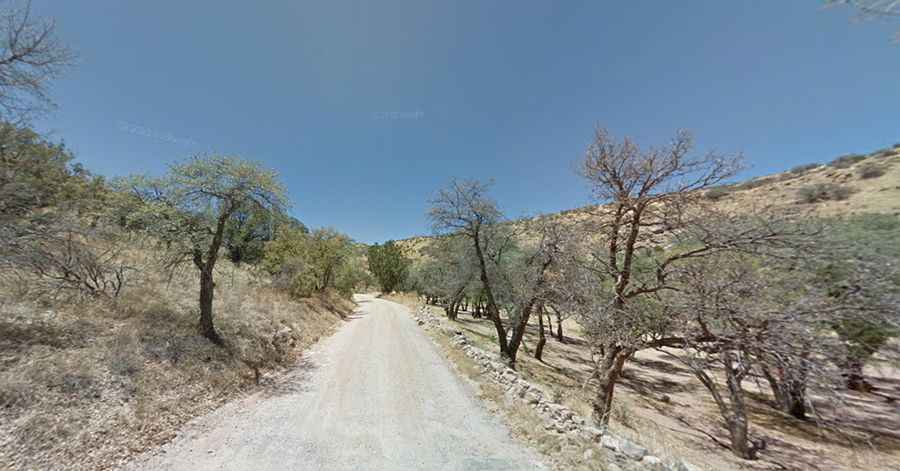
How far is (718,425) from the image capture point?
1030cm

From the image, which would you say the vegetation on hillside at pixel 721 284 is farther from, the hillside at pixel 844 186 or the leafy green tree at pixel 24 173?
the leafy green tree at pixel 24 173

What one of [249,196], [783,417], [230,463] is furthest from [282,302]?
[783,417]

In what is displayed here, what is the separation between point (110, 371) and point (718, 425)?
17.6 metres

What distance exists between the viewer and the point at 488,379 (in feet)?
26.1

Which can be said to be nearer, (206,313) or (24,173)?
(24,173)

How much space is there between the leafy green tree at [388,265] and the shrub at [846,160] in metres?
71.4

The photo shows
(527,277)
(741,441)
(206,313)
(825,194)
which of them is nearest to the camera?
(206,313)

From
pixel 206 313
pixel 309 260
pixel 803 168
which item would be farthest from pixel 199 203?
pixel 803 168

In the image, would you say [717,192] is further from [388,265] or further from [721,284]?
[388,265]

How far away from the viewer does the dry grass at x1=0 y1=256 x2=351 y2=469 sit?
3.76 metres

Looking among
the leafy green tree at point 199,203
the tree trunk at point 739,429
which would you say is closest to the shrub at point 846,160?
the tree trunk at point 739,429

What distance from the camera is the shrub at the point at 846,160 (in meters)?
44.3

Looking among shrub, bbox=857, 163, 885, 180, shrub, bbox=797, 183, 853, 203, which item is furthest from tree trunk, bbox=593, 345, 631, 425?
shrub, bbox=857, 163, 885, 180

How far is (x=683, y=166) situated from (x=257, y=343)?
489 inches
